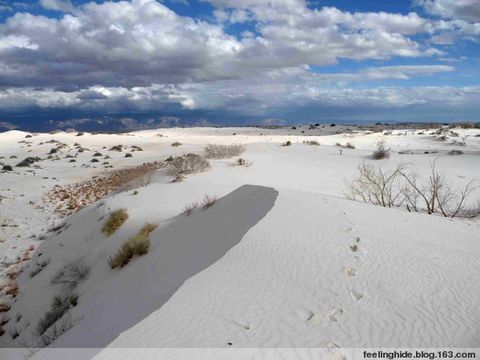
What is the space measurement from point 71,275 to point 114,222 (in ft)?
7.13

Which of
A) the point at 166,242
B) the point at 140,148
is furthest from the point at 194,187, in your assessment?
the point at 140,148

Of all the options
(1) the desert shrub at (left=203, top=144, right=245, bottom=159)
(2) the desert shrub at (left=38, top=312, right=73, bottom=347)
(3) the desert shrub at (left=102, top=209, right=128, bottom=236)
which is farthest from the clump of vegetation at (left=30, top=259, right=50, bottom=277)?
(1) the desert shrub at (left=203, top=144, right=245, bottom=159)

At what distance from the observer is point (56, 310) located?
279 inches

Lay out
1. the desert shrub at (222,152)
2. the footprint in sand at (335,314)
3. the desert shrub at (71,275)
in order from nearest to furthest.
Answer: the footprint in sand at (335,314) → the desert shrub at (71,275) → the desert shrub at (222,152)

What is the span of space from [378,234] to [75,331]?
4781mm

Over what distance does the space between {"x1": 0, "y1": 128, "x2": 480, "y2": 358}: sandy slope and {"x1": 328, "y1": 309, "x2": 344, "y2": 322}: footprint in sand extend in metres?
0.01

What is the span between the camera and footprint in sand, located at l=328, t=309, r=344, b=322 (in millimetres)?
4227

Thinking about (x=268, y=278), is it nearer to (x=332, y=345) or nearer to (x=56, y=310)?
(x=332, y=345)

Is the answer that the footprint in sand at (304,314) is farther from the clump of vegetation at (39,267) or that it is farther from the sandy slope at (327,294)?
the clump of vegetation at (39,267)

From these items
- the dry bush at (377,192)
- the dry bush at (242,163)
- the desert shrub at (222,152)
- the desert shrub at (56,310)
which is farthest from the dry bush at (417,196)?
the desert shrub at (222,152)

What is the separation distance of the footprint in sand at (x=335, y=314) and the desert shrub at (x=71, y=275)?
5588 millimetres

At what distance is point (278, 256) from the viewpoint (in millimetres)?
5938

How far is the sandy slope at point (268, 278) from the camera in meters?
4.12

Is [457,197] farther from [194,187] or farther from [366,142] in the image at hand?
[366,142]
